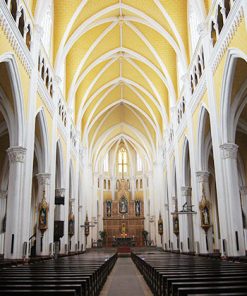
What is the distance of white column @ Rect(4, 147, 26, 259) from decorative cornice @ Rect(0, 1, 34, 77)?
12.5 ft

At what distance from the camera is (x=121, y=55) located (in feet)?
87.3

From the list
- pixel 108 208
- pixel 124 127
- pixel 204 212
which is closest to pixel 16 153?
pixel 204 212

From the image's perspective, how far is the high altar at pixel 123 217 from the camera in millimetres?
43241

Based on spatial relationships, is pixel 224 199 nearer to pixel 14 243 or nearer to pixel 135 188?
pixel 14 243

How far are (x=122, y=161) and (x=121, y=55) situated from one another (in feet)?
75.5

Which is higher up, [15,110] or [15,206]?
[15,110]

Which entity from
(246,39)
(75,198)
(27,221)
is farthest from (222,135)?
(75,198)

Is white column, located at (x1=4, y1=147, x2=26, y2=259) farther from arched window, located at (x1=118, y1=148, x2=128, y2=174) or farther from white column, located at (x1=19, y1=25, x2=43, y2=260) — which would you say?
arched window, located at (x1=118, y1=148, x2=128, y2=174)

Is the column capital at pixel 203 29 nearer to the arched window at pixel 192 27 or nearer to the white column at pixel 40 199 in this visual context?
the arched window at pixel 192 27

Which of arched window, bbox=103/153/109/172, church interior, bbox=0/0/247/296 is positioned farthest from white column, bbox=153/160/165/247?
arched window, bbox=103/153/109/172

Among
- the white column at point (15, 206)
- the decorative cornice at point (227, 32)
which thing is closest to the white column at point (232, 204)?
the decorative cornice at point (227, 32)

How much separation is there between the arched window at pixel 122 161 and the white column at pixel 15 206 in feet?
111

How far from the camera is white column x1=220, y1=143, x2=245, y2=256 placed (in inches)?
495

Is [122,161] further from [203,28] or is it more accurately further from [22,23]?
[22,23]
